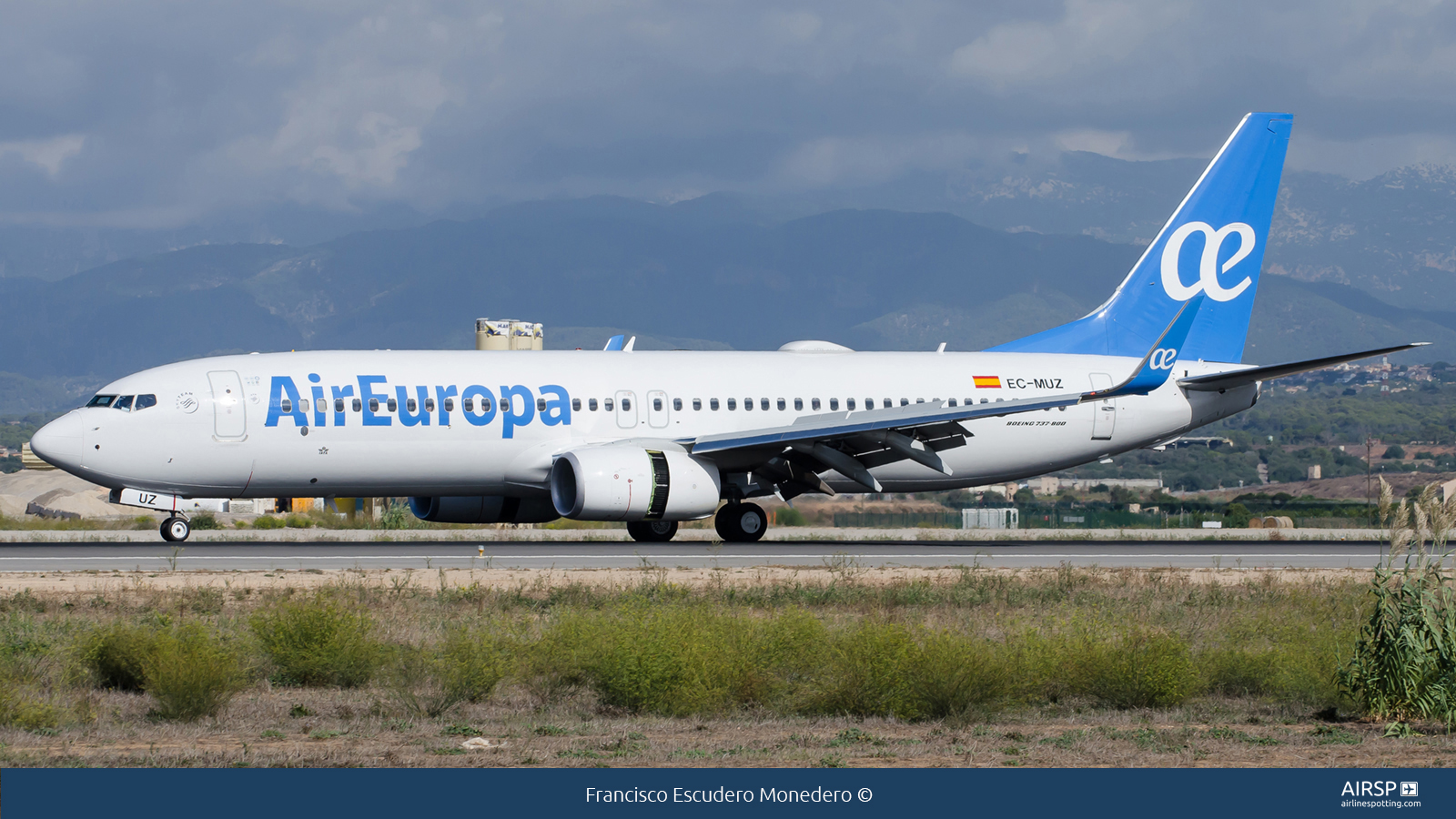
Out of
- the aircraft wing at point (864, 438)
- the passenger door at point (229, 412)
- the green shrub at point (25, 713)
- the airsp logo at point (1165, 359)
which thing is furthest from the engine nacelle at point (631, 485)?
the green shrub at point (25, 713)

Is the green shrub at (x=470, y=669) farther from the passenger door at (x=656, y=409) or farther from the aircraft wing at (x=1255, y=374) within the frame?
the aircraft wing at (x=1255, y=374)

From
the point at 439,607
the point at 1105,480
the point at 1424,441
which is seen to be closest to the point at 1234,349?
the point at 439,607

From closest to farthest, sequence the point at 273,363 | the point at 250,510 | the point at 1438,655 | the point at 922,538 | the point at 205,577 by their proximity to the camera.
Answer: the point at 1438,655 < the point at 205,577 < the point at 273,363 < the point at 922,538 < the point at 250,510

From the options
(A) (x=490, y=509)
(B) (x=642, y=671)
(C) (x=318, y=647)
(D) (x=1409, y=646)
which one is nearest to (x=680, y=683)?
(B) (x=642, y=671)

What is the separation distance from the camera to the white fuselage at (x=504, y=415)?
28219mm

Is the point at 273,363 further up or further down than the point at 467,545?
further up

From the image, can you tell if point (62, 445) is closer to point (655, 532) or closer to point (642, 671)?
point (655, 532)

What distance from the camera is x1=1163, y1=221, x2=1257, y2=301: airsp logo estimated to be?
36781mm

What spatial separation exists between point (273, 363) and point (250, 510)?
59.1 metres

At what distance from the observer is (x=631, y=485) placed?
2795 centimetres

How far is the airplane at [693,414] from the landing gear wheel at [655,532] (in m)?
0.07

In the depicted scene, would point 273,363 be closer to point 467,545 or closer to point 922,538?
point 467,545

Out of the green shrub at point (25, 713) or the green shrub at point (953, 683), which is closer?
the green shrub at point (25, 713)

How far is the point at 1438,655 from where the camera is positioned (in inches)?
471
